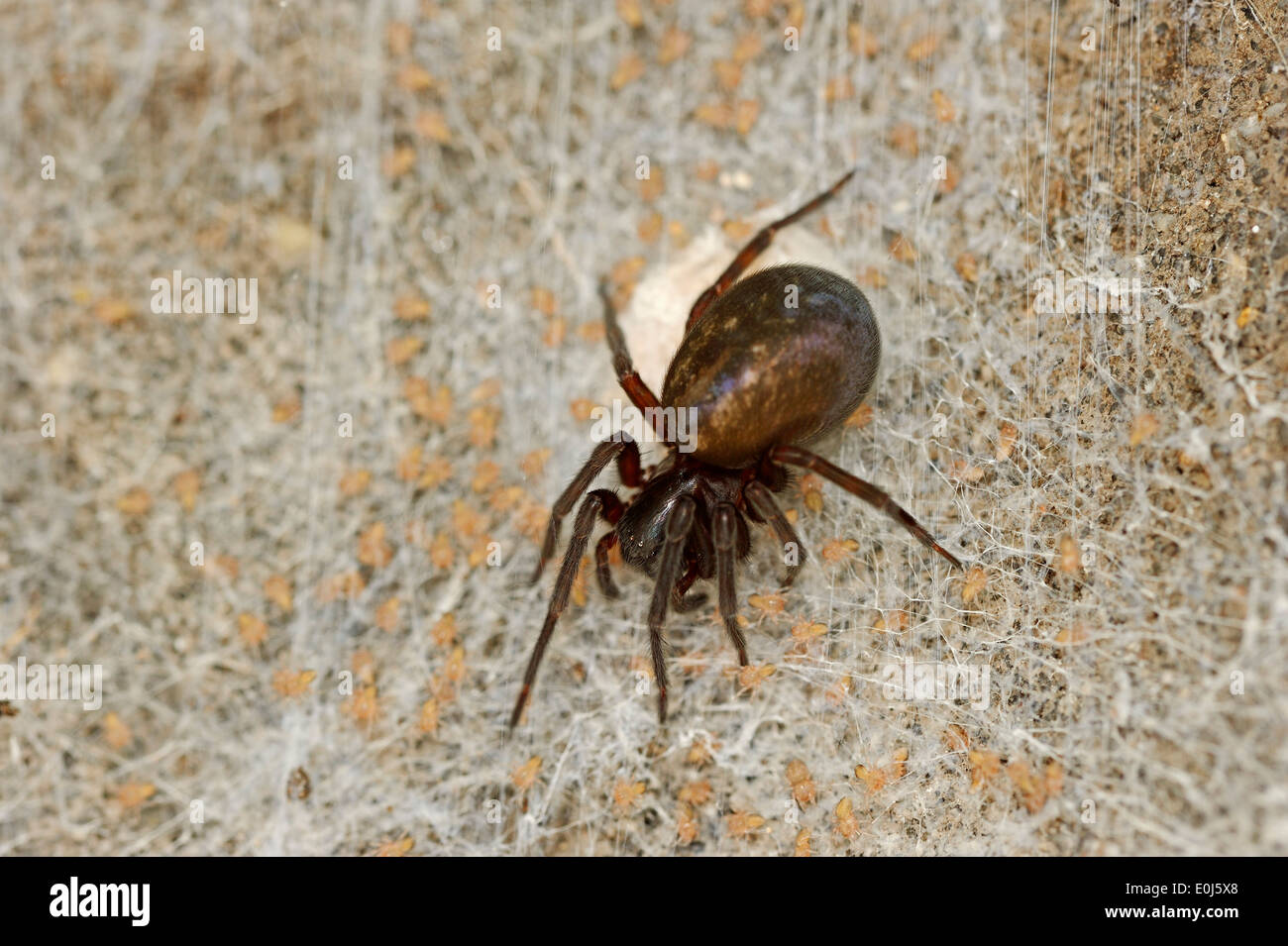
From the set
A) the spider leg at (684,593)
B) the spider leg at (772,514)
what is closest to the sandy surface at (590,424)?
the spider leg at (684,593)

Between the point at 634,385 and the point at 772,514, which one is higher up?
the point at 634,385

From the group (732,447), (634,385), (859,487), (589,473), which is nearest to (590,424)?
(634,385)

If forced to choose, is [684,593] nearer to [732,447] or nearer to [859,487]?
[732,447]

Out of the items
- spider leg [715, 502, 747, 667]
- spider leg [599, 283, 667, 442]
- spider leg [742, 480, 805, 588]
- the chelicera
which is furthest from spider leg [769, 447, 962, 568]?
spider leg [599, 283, 667, 442]

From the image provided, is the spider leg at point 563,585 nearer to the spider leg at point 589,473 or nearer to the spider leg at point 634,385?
the spider leg at point 589,473

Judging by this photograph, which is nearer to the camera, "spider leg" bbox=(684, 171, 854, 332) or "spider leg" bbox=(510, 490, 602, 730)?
"spider leg" bbox=(510, 490, 602, 730)

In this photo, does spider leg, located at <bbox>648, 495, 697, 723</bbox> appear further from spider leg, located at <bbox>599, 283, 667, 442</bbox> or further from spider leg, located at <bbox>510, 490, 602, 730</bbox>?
spider leg, located at <bbox>599, 283, 667, 442</bbox>

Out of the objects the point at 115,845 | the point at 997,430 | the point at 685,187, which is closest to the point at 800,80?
the point at 685,187
